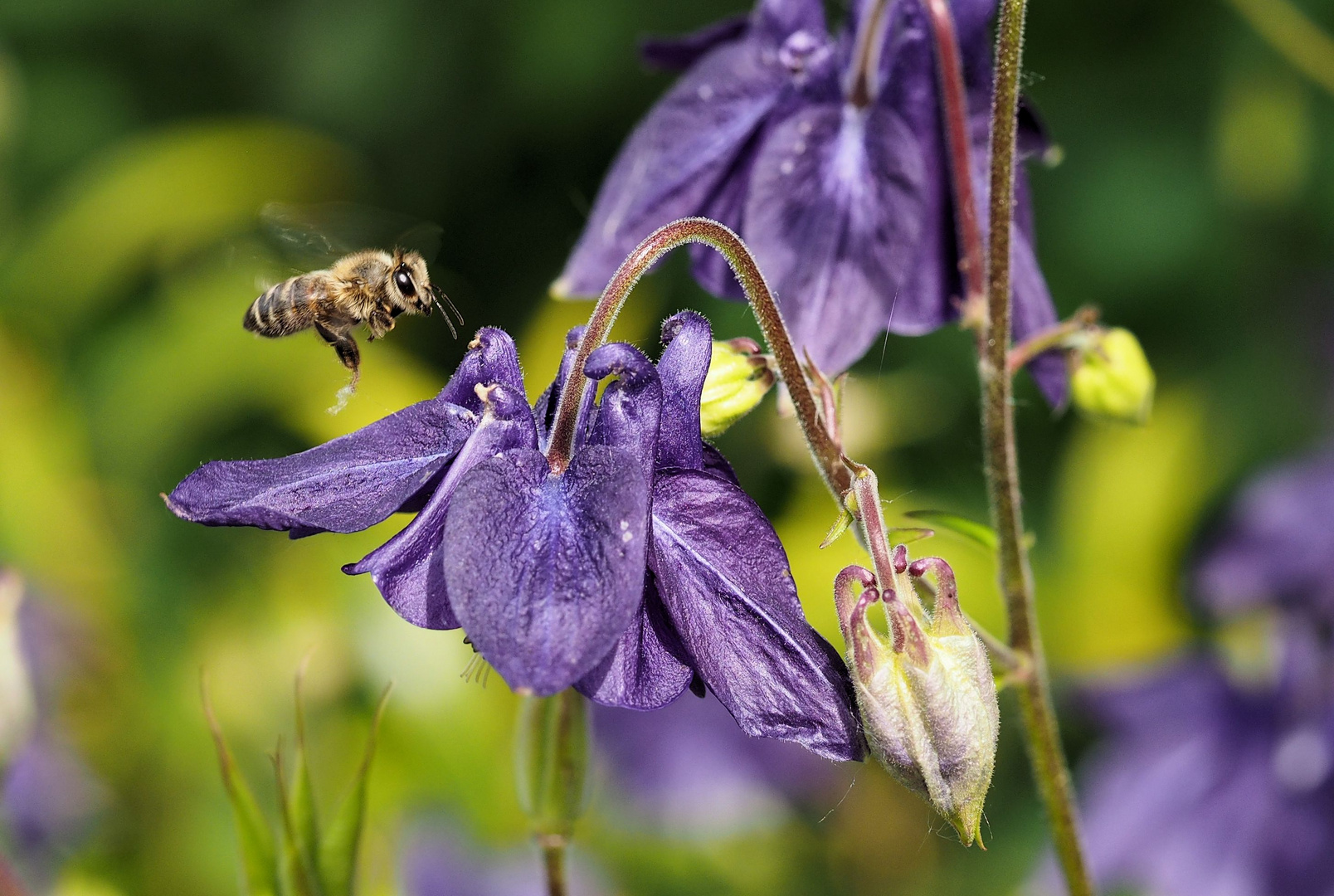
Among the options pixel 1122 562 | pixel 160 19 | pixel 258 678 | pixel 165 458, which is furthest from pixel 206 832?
pixel 160 19

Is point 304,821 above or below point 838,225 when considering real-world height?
below

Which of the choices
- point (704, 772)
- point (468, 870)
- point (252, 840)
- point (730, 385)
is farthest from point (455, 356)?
Result: point (730, 385)

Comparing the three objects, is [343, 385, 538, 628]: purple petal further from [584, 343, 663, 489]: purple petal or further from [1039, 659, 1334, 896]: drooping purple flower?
[1039, 659, 1334, 896]: drooping purple flower

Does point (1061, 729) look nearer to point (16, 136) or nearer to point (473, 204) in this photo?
point (473, 204)

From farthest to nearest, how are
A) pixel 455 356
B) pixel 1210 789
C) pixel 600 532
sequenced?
pixel 455 356
pixel 1210 789
pixel 600 532

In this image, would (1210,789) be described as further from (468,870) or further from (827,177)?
(827,177)

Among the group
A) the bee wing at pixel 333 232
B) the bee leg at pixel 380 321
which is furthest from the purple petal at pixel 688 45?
the bee leg at pixel 380 321
